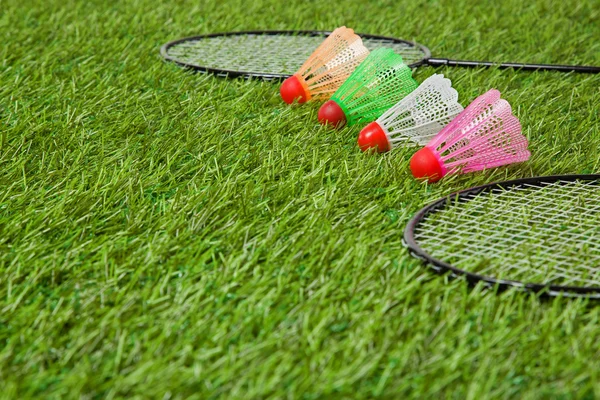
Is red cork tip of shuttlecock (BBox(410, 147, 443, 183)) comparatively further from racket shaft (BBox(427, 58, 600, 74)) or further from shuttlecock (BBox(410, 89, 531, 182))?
racket shaft (BBox(427, 58, 600, 74))

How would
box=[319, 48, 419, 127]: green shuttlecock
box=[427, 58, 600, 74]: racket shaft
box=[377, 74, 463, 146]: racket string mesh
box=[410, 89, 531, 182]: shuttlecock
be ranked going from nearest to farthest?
1. box=[410, 89, 531, 182]: shuttlecock
2. box=[377, 74, 463, 146]: racket string mesh
3. box=[319, 48, 419, 127]: green shuttlecock
4. box=[427, 58, 600, 74]: racket shaft

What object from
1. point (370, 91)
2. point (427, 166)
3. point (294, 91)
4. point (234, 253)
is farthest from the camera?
point (294, 91)

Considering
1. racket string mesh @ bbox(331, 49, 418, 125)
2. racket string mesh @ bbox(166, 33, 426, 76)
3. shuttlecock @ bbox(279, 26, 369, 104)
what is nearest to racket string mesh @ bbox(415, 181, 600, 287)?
racket string mesh @ bbox(331, 49, 418, 125)

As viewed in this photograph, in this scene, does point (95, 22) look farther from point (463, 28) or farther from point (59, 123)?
point (463, 28)

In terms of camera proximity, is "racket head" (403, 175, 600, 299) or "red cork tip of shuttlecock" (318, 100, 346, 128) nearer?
"racket head" (403, 175, 600, 299)

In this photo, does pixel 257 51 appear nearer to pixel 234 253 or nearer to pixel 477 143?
pixel 477 143

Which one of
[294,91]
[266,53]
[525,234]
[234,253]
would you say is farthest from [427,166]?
[266,53]
